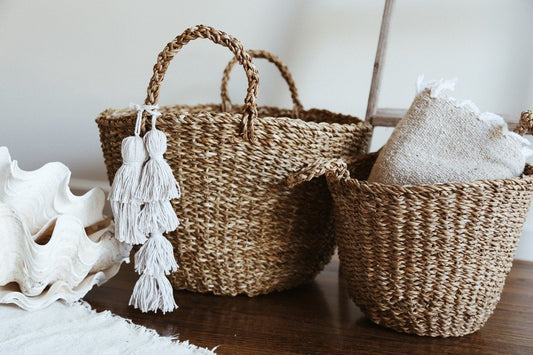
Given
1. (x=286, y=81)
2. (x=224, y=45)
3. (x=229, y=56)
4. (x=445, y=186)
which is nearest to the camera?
(x=445, y=186)

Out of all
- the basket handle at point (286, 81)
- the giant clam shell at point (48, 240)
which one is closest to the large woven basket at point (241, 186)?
the giant clam shell at point (48, 240)

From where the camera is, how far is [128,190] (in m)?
0.78

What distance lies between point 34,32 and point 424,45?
1.11m

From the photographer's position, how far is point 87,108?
1.45 metres

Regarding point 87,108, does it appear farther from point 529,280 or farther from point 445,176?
point 529,280

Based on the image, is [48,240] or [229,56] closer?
[48,240]

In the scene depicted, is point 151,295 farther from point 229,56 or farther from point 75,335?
point 229,56

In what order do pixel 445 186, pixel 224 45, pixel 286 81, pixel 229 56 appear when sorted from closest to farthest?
pixel 445 186 → pixel 224 45 → pixel 286 81 → pixel 229 56

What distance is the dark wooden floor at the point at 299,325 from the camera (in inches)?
29.8

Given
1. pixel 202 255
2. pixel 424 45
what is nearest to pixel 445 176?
pixel 202 255

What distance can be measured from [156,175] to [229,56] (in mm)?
637

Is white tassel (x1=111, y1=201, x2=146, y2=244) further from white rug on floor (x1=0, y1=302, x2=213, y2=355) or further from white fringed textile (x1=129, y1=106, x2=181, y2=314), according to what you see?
white rug on floor (x1=0, y1=302, x2=213, y2=355)

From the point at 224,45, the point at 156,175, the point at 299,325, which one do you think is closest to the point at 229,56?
the point at 224,45

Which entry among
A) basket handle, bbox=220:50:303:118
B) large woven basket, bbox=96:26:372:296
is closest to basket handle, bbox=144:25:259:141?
large woven basket, bbox=96:26:372:296
